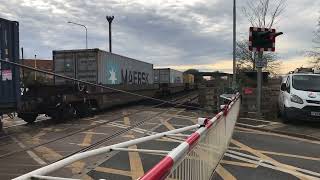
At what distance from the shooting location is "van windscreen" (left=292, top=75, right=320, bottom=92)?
18.3 m

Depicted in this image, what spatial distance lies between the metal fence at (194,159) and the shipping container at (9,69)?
7.59 m

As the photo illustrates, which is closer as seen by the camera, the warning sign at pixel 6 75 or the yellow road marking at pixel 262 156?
the yellow road marking at pixel 262 156

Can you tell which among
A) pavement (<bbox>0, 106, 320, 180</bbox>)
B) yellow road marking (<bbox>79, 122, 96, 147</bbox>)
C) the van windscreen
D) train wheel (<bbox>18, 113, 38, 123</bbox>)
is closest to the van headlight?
the van windscreen

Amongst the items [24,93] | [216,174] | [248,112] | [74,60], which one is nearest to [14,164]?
[216,174]

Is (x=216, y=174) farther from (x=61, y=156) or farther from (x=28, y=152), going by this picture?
(x=28, y=152)

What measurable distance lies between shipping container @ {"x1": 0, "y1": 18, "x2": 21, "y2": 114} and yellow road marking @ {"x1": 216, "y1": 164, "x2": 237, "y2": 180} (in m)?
7.81

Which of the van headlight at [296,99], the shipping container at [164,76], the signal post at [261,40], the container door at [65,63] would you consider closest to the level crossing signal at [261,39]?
the signal post at [261,40]

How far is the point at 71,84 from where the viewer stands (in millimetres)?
22469

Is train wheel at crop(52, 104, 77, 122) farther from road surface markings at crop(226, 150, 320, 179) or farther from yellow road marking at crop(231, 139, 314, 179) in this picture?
road surface markings at crop(226, 150, 320, 179)

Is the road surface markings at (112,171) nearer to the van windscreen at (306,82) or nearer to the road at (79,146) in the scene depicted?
the road at (79,146)

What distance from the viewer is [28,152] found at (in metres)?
11.6

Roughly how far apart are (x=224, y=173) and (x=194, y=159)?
297 centimetres

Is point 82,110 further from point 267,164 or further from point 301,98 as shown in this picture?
point 267,164

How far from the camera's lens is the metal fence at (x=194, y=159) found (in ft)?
12.4
